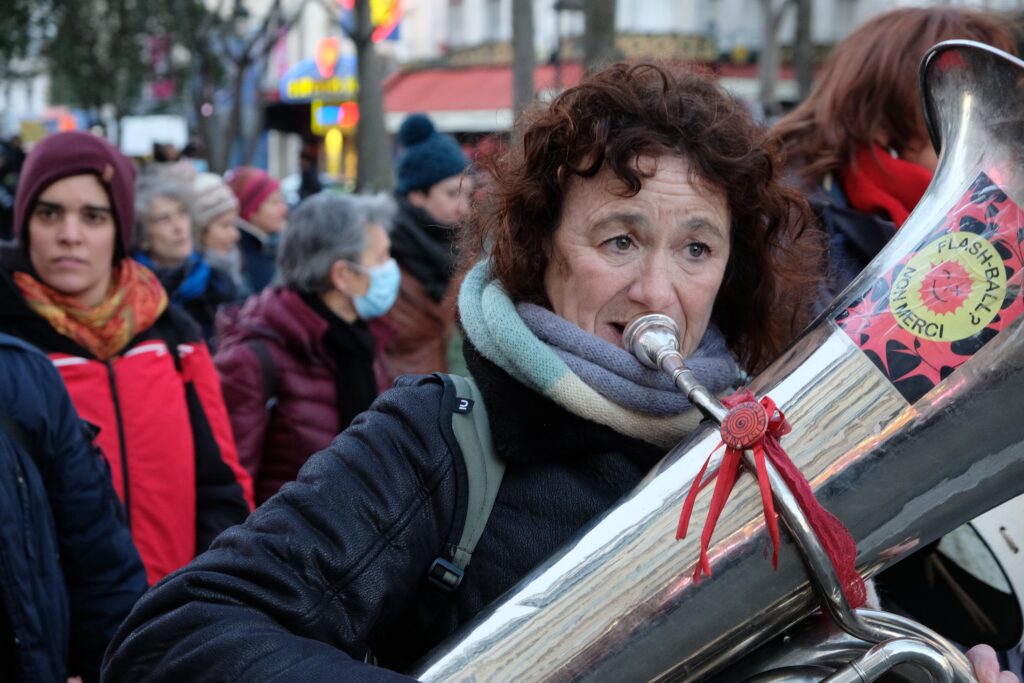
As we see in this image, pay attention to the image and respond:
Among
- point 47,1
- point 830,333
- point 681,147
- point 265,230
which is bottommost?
point 265,230

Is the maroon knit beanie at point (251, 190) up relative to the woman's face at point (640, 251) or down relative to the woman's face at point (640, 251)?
down

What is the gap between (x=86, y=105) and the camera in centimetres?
1484

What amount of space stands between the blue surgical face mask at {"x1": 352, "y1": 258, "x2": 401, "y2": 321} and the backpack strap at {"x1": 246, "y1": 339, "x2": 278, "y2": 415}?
1.58 feet

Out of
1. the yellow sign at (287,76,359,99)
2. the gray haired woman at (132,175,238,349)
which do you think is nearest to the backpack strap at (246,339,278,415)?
the gray haired woman at (132,175,238,349)

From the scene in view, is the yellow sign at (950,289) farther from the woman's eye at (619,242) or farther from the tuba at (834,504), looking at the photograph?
the woman's eye at (619,242)

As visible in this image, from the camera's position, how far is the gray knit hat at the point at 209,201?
19.9 ft

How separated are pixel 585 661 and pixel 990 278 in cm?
67

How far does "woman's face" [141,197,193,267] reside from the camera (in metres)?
5.34

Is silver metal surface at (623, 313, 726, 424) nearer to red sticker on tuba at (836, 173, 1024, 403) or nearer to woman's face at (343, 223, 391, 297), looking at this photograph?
red sticker on tuba at (836, 173, 1024, 403)

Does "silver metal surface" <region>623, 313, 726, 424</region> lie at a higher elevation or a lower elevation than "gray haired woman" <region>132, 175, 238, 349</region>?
higher

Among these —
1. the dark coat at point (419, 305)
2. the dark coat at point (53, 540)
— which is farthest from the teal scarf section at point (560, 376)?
the dark coat at point (419, 305)

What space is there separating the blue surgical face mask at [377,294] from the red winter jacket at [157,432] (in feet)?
3.34

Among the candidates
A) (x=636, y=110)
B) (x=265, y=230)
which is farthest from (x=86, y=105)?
(x=636, y=110)

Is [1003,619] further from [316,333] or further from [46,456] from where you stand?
[316,333]
